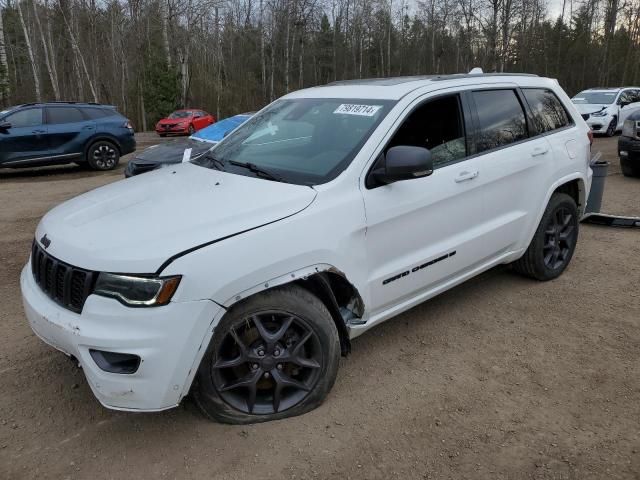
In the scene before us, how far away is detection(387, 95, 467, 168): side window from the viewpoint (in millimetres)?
3365

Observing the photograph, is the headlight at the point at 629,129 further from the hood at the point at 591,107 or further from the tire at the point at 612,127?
the tire at the point at 612,127

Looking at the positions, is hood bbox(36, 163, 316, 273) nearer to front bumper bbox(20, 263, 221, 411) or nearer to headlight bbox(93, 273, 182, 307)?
headlight bbox(93, 273, 182, 307)

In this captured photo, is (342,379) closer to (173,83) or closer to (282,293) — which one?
(282,293)

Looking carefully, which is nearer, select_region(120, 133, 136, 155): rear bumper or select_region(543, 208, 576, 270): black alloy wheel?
select_region(543, 208, 576, 270): black alloy wheel

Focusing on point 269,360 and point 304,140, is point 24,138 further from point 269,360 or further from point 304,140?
point 269,360

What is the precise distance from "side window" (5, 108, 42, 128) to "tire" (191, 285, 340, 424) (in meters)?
11.4

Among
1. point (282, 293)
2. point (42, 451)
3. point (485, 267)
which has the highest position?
point (282, 293)

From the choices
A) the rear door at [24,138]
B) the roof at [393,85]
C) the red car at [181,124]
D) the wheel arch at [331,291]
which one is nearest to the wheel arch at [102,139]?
the rear door at [24,138]

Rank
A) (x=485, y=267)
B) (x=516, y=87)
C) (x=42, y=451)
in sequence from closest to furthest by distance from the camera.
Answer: (x=42, y=451), (x=485, y=267), (x=516, y=87)

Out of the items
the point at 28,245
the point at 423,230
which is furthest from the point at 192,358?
the point at 28,245

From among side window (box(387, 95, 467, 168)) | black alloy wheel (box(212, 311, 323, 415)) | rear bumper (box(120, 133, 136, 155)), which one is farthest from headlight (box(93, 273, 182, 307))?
rear bumper (box(120, 133, 136, 155))

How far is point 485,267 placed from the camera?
4016 mm

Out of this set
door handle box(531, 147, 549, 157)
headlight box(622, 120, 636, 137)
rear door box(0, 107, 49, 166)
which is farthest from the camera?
rear door box(0, 107, 49, 166)

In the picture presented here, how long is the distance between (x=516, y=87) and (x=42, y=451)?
4.15 metres
